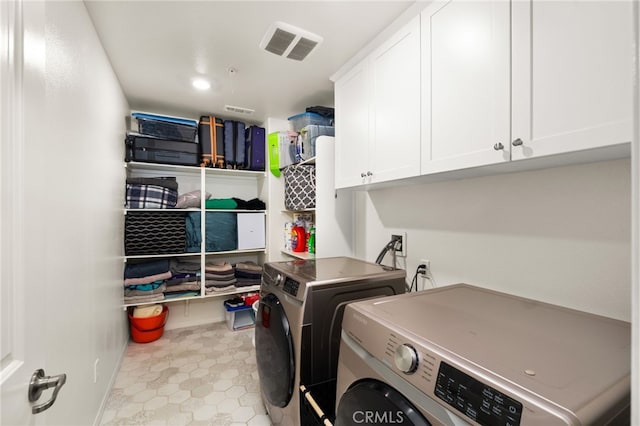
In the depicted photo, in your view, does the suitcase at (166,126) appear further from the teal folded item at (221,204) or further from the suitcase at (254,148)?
the teal folded item at (221,204)

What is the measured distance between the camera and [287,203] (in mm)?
2771

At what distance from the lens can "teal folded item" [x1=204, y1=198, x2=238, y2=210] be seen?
2.96 meters

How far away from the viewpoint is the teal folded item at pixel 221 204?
116 inches

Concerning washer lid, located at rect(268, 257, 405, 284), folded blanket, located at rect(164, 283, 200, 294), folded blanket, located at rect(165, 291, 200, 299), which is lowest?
folded blanket, located at rect(165, 291, 200, 299)

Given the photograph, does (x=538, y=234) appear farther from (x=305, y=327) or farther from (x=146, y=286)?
Answer: (x=146, y=286)

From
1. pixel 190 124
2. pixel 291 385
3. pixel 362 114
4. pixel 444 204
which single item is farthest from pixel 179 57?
pixel 291 385

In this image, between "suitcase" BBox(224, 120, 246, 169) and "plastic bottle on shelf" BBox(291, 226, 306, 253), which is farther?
"suitcase" BBox(224, 120, 246, 169)

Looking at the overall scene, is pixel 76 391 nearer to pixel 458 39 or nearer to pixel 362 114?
pixel 362 114

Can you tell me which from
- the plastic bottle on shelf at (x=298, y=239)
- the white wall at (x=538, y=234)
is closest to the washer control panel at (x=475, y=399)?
the white wall at (x=538, y=234)

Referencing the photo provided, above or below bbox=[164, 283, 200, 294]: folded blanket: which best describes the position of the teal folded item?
above

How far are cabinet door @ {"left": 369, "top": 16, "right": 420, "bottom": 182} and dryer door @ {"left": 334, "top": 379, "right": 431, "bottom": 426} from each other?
0.93 metres

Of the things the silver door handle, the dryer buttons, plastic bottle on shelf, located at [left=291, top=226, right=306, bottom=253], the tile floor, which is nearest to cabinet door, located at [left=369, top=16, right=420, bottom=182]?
the dryer buttons

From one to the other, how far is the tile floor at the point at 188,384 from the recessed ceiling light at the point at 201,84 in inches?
90.3

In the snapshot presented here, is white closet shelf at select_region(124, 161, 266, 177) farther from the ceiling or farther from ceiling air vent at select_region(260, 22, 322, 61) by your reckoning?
ceiling air vent at select_region(260, 22, 322, 61)
